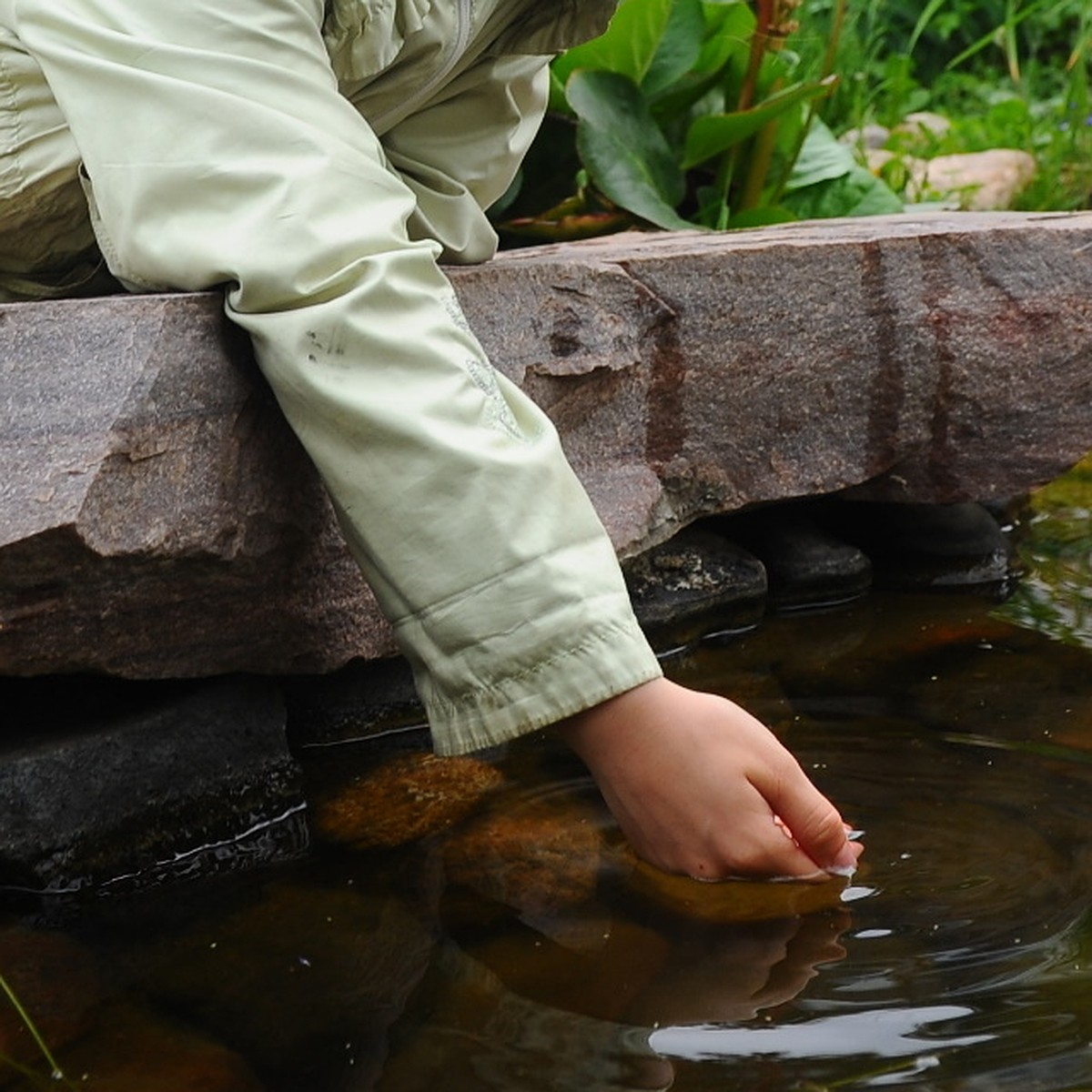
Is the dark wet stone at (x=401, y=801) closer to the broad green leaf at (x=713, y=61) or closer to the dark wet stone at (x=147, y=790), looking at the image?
the dark wet stone at (x=147, y=790)

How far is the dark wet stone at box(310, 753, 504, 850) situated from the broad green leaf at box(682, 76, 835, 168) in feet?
5.50

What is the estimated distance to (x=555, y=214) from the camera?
334 centimetres

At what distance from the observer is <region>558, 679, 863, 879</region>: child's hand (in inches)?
54.3

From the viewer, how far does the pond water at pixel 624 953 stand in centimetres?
120

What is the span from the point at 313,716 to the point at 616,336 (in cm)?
62

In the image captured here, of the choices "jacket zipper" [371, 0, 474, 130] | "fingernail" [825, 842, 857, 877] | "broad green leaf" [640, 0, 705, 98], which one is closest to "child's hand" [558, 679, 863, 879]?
"fingernail" [825, 842, 857, 877]

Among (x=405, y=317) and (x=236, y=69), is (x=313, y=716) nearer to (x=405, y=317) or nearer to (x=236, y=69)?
(x=405, y=317)

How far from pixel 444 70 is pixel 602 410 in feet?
1.80

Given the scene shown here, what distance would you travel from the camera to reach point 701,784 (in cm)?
138

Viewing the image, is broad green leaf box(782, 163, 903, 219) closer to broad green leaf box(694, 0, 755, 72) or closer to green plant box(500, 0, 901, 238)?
green plant box(500, 0, 901, 238)

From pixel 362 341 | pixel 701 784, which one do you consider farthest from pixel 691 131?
pixel 701 784

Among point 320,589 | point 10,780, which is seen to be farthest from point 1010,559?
point 10,780

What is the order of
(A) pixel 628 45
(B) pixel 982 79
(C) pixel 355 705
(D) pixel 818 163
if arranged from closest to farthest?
1. (C) pixel 355 705
2. (A) pixel 628 45
3. (D) pixel 818 163
4. (B) pixel 982 79

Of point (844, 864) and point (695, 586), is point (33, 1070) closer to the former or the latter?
point (844, 864)
